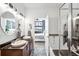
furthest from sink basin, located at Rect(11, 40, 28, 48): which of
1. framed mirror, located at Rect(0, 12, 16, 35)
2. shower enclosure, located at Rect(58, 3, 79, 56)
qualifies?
shower enclosure, located at Rect(58, 3, 79, 56)

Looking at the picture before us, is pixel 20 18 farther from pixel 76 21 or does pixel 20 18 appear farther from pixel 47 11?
pixel 76 21

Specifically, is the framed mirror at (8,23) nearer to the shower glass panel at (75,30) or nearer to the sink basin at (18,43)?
the sink basin at (18,43)

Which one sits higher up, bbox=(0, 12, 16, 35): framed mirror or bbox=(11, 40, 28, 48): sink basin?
bbox=(0, 12, 16, 35): framed mirror

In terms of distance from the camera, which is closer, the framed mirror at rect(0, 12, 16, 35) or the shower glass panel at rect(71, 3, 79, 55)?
the shower glass panel at rect(71, 3, 79, 55)

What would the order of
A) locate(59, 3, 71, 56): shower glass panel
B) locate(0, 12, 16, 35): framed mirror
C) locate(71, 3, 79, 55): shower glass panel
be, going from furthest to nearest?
locate(59, 3, 71, 56): shower glass panel
locate(0, 12, 16, 35): framed mirror
locate(71, 3, 79, 55): shower glass panel

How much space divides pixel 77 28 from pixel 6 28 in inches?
57.4

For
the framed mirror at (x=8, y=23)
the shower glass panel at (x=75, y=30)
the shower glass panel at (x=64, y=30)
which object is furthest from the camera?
the shower glass panel at (x=64, y=30)

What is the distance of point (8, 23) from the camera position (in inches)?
90.1

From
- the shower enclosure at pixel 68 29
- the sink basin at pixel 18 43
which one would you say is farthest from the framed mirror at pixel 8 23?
the shower enclosure at pixel 68 29

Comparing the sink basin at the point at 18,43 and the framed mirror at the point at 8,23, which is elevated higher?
the framed mirror at the point at 8,23

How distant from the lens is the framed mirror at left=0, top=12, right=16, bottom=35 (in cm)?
222

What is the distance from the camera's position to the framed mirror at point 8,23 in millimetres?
2219

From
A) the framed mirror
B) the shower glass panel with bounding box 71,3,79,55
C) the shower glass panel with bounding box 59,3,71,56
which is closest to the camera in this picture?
the shower glass panel with bounding box 71,3,79,55

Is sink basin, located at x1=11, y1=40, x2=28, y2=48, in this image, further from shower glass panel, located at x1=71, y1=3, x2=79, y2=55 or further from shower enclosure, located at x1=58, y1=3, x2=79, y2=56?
shower glass panel, located at x1=71, y1=3, x2=79, y2=55
